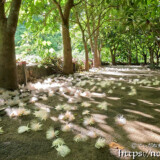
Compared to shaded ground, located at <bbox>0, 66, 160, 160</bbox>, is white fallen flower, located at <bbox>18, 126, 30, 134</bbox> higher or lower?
higher

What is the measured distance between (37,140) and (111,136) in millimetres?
942

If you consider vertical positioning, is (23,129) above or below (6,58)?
below

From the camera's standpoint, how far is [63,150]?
163 cm

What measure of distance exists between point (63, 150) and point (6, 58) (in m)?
3.50

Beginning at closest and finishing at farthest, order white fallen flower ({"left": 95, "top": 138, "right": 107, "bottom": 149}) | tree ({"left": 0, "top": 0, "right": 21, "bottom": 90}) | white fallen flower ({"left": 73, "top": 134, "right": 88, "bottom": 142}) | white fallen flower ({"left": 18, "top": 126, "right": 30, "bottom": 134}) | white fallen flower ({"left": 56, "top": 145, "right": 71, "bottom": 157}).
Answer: white fallen flower ({"left": 56, "top": 145, "right": 71, "bottom": 157}) → white fallen flower ({"left": 95, "top": 138, "right": 107, "bottom": 149}) → white fallen flower ({"left": 73, "top": 134, "right": 88, "bottom": 142}) → white fallen flower ({"left": 18, "top": 126, "right": 30, "bottom": 134}) → tree ({"left": 0, "top": 0, "right": 21, "bottom": 90})

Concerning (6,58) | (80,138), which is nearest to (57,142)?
(80,138)

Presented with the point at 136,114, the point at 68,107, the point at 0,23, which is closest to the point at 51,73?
the point at 0,23

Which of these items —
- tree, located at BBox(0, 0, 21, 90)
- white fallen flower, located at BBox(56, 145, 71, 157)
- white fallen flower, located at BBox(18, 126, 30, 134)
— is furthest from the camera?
tree, located at BBox(0, 0, 21, 90)

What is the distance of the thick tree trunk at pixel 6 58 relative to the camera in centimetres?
421

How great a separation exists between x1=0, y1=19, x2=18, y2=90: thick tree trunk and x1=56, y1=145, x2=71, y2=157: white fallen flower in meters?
3.21

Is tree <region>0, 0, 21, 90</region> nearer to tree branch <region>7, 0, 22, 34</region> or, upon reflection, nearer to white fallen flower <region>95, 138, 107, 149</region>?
tree branch <region>7, 0, 22, 34</region>

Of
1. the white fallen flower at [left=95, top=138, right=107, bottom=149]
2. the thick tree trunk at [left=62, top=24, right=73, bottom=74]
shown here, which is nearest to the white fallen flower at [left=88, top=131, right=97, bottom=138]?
the white fallen flower at [left=95, top=138, right=107, bottom=149]

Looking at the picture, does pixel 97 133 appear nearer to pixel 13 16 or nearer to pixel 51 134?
pixel 51 134

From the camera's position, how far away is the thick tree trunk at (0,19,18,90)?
4207 mm
